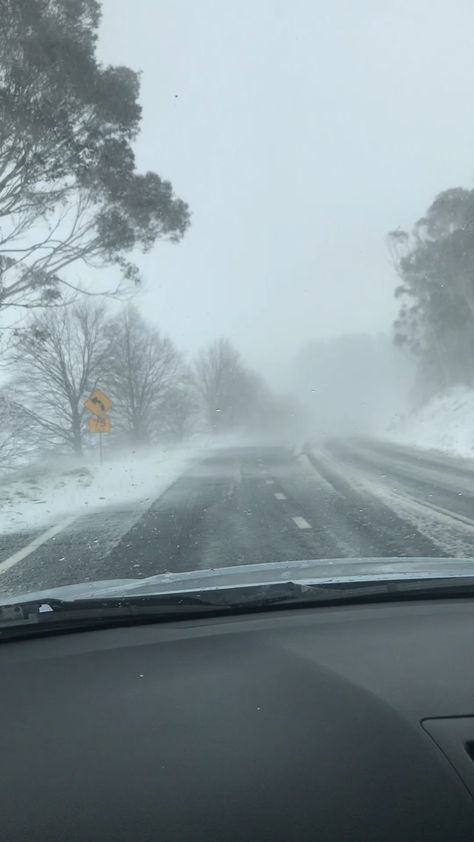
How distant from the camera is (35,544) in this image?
32.9 feet

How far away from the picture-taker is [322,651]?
3207mm

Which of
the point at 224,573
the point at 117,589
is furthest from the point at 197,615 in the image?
the point at 224,573

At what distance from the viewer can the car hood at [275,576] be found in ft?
13.0

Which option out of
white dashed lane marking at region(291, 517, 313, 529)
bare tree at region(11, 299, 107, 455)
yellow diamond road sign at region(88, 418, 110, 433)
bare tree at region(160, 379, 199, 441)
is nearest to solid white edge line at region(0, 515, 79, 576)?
white dashed lane marking at region(291, 517, 313, 529)

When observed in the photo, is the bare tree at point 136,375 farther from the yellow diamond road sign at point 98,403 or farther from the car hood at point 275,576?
the car hood at point 275,576

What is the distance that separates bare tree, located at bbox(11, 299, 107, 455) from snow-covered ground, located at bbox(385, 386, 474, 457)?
15.6 m

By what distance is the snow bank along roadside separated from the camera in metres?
13.6

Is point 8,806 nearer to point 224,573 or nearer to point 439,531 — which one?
point 224,573

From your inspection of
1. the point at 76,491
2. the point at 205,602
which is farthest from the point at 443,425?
the point at 205,602

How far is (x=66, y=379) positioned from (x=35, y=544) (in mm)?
29639

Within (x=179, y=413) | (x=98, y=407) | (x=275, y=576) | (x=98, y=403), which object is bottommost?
(x=275, y=576)

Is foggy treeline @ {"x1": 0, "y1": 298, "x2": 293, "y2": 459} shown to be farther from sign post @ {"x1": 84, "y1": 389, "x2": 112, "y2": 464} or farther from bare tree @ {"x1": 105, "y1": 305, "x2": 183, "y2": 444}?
sign post @ {"x1": 84, "y1": 389, "x2": 112, "y2": 464}

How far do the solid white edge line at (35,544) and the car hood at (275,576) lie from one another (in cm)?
418

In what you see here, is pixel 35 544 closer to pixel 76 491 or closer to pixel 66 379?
pixel 76 491
